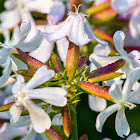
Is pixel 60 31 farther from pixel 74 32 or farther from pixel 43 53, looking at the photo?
pixel 43 53

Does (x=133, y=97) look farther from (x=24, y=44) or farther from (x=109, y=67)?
(x=24, y=44)

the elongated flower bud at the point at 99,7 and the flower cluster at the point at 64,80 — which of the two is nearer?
the flower cluster at the point at 64,80

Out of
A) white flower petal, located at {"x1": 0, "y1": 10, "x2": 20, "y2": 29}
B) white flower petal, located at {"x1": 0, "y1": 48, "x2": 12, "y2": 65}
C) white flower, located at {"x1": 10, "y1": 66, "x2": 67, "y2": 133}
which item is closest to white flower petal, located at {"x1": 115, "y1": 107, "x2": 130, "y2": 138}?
white flower, located at {"x1": 10, "y1": 66, "x2": 67, "y2": 133}

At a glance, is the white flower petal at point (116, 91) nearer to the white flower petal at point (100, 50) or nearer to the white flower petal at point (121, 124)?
the white flower petal at point (121, 124)

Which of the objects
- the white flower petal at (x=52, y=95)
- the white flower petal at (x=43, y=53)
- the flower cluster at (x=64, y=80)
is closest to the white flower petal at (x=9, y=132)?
the flower cluster at (x=64, y=80)

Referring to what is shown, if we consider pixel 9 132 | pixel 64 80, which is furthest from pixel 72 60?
pixel 9 132

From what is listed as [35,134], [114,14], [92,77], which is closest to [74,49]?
[92,77]

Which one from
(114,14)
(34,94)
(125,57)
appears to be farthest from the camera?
(114,14)
